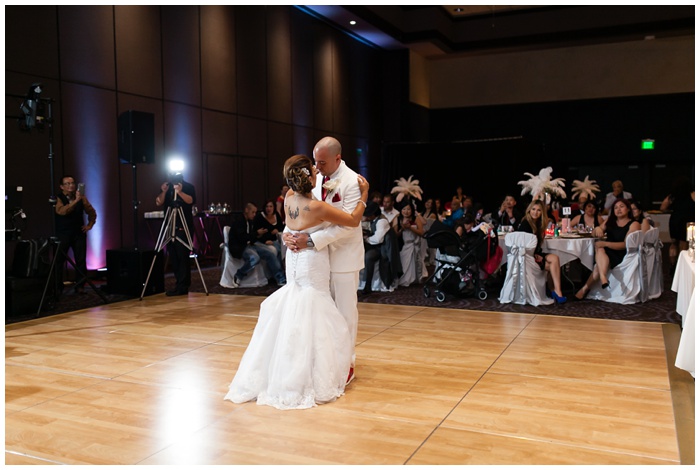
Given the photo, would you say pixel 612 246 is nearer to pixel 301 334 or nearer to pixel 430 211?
pixel 301 334

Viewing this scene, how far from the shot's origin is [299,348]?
149 inches

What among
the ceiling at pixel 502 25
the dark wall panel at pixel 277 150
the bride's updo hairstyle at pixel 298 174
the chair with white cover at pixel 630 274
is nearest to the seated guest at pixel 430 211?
the dark wall panel at pixel 277 150

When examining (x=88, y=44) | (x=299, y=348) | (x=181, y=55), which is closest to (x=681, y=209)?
(x=299, y=348)

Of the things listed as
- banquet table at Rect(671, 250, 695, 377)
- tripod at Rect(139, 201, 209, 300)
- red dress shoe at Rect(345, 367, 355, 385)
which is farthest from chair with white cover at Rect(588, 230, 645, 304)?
tripod at Rect(139, 201, 209, 300)

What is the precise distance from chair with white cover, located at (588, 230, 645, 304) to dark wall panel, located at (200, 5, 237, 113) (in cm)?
740

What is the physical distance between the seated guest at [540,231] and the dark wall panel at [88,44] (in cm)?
633

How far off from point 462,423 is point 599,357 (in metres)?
1.93

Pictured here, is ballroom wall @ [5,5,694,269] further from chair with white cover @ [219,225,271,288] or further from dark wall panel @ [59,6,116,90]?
chair with white cover @ [219,225,271,288]

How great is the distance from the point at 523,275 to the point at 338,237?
385 cm

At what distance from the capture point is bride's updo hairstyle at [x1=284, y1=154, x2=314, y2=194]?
153 inches

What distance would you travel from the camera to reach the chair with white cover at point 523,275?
23.8 feet

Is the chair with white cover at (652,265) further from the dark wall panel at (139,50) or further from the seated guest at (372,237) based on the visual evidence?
the dark wall panel at (139,50)

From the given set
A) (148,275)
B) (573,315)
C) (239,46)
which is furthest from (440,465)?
(239,46)

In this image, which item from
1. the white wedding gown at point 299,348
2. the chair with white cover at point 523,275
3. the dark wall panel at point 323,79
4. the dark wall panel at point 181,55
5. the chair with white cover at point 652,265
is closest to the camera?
the white wedding gown at point 299,348
